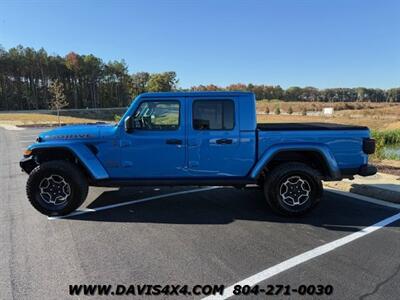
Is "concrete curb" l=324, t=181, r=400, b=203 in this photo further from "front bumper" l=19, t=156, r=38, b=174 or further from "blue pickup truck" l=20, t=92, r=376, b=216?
"front bumper" l=19, t=156, r=38, b=174

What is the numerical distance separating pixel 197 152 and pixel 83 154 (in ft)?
5.83

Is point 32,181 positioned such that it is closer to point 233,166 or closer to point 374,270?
point 233,166

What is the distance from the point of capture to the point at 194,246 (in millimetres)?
4270

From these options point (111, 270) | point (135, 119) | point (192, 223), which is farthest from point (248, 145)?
point (111, 270)

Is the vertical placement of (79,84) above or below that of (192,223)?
above

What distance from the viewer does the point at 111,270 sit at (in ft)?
12.0

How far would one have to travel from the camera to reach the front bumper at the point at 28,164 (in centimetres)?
569

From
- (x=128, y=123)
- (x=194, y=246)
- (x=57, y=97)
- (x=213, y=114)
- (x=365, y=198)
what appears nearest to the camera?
(x=194, y=246)

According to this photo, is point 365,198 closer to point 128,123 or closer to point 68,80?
point 128,123

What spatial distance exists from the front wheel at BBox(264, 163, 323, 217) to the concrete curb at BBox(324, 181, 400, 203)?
5.71ft

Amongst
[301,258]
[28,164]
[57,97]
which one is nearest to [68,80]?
[57,97]

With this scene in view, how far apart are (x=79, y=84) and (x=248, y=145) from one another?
111060mm

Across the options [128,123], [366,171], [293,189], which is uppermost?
[128,123]

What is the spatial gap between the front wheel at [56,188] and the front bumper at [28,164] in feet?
1.17
